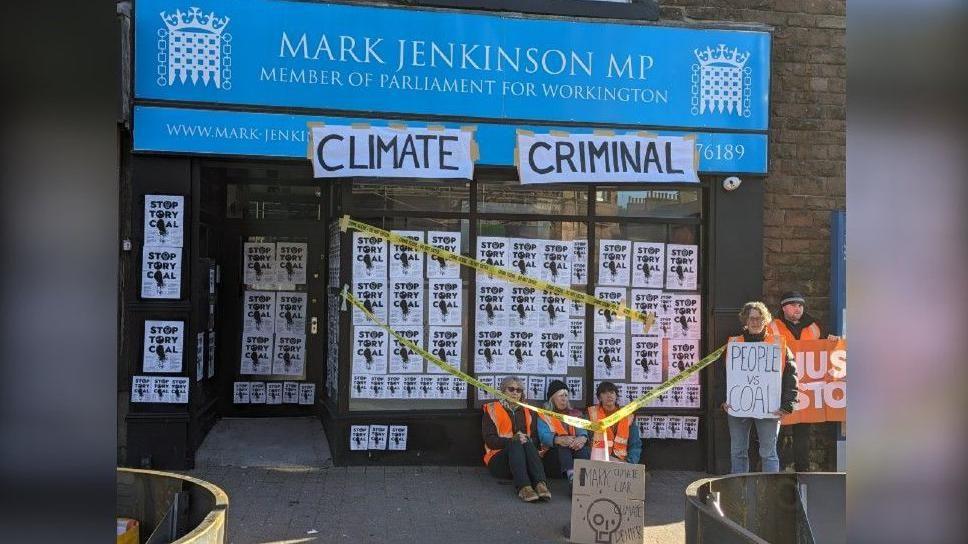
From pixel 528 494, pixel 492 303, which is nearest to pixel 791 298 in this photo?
pixel 492 303

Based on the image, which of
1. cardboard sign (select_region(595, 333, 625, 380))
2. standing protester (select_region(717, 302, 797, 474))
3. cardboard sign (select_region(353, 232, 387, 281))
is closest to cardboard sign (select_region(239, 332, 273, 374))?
cardboard sign (select_region(353, 232, 387, 281))

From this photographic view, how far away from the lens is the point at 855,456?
3.46 ft

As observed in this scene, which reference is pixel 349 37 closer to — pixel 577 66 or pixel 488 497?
pixel 577 66

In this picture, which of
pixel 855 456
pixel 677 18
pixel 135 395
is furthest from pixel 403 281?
pixel 855 456

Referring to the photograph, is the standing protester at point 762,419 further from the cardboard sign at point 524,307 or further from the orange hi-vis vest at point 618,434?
the cardboard sign at point 524,307

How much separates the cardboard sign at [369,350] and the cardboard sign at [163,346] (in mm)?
1536

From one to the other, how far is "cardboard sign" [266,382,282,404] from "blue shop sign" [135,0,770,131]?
10.3ft

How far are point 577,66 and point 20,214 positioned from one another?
6768 millimetres

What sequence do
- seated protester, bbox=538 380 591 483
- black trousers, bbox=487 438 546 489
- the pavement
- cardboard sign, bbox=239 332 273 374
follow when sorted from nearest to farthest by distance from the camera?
1. the pavement
2. black trousers, bbox=487 438 546 489
3. seated protester, bbox=538 380 591 483
4. cardboard sign, bbox=239 332 273 374

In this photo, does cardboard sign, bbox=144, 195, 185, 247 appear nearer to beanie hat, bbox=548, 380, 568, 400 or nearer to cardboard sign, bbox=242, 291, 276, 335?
cardboard sign, bbox=242, 291, 276, 335

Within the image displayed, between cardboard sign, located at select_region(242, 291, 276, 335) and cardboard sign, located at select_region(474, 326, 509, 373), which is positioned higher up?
cardboard sign, located at select_region(242, 291, 276, 335)

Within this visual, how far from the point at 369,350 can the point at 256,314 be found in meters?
1.86

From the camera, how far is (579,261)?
24.3 ft

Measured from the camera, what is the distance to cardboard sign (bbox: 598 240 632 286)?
745 centimetres
